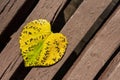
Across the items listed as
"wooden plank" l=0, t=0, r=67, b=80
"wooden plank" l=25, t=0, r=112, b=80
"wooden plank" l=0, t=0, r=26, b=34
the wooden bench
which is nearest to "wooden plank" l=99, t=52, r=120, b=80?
the wooden bench

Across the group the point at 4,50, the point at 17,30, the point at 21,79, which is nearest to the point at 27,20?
the point at 17,30

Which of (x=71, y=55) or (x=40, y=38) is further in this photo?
(x=71, y=55)

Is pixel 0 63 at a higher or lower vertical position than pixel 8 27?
lower

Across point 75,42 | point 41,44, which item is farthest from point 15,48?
point 75,42

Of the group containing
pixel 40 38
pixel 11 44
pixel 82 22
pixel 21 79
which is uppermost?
pixel 82 22

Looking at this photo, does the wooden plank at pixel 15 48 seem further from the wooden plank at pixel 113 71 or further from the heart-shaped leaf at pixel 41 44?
the wooden plank at pixel 113 71

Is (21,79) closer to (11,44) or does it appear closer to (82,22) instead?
(11,44)

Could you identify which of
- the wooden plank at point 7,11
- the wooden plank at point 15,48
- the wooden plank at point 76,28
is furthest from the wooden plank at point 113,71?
the wooden plank at point 7,11

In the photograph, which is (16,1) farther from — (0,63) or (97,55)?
(97,55)

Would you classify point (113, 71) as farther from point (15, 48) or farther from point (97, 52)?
point (15, 48)
